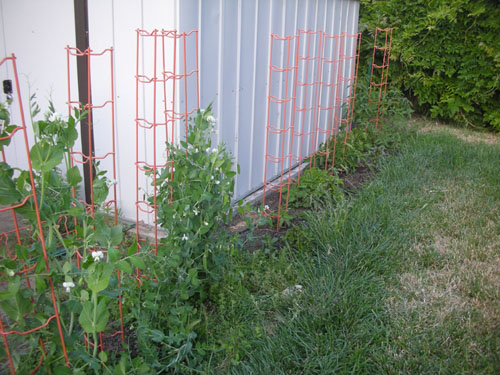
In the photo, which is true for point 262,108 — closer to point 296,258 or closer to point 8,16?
point 296,258

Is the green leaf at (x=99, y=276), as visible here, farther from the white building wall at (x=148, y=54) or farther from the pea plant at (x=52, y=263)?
the white building wall at (x=148, y=54)

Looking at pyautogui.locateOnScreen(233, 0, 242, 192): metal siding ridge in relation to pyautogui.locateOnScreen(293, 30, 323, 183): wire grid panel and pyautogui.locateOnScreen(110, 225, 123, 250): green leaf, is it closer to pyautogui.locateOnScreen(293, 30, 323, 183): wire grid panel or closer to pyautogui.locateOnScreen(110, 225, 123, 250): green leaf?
pyautogui.locateOnScreen(293, 30, 323, 183): wire grid panel

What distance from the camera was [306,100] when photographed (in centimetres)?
516

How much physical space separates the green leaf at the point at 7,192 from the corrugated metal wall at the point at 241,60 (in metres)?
1.87

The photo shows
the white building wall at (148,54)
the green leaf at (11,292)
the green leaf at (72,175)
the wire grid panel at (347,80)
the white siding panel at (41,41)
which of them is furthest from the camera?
the wire grid panel at (347,80)

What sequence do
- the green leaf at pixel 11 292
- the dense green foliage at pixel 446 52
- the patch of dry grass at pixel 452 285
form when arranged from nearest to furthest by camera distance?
the green leaf at pixel 11 292
the patch of dry grass at pixel 452 285
the dense green foliage at pixel 446 52

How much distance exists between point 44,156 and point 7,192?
163mm

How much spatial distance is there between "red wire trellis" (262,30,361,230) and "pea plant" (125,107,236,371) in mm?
1174

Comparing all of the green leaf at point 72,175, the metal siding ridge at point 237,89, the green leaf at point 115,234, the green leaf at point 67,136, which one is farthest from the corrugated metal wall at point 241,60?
the green leaf at point 115,234

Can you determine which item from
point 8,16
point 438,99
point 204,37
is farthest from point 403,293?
point 438,99

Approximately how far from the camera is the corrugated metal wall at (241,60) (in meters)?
3.27

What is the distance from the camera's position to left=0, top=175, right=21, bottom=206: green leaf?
1.37 meters

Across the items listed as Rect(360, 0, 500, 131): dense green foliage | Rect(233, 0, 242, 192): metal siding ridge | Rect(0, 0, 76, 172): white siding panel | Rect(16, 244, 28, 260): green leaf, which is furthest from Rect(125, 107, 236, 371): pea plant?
Rect(360, 0, 500, 131): dense green foliage

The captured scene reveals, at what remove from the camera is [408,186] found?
423 cm
